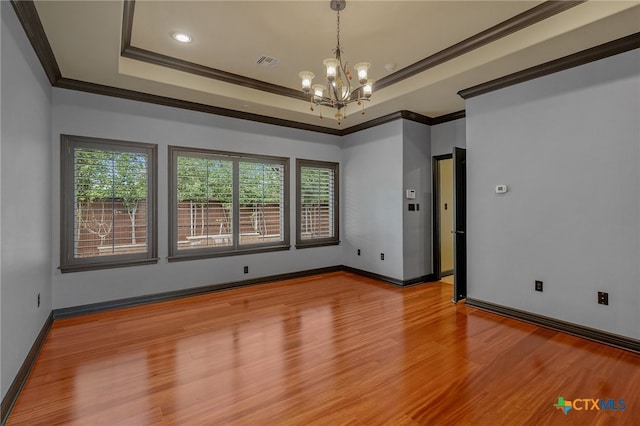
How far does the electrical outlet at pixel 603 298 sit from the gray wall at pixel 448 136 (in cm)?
276

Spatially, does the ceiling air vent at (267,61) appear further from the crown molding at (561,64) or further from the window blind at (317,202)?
the crown molding at (561,64)

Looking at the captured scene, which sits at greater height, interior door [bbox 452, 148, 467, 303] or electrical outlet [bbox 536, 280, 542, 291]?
interior door [bbox 452, 148, 467, 303]

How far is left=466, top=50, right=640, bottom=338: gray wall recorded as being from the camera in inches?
118

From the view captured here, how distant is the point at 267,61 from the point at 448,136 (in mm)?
3232

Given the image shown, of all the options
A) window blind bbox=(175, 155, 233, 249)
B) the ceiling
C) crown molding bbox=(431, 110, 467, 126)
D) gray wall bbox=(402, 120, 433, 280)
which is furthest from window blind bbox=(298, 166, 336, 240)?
crown molding bbox=(431, 110, 467, 126)

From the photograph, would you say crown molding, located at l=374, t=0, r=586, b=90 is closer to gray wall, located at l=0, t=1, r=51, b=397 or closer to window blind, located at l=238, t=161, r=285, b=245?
window blind, located at l=238, t=161, r=285, b=245

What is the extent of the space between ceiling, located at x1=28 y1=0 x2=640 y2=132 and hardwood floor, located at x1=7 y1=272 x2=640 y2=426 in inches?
114

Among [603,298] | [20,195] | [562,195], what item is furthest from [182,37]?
[603,298]

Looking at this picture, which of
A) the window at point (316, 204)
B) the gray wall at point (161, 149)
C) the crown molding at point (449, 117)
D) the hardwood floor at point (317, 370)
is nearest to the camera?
the hardwood floor at point (317, 370)

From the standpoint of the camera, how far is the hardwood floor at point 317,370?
2.09 metres

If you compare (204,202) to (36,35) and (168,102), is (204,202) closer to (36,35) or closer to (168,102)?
(168,102)

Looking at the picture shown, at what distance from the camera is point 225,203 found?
507 centimetres

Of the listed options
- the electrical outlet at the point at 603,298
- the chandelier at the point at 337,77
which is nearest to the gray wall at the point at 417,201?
the chandelier at the point at 337,77

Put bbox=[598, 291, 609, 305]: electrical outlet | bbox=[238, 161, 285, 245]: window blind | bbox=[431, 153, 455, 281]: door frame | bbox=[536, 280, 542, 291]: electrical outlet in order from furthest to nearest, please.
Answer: bbox=[431, 153, 455, 281]: door frame → bbox=[238, 161, 285, 245]: window blind → bbox=[536, 280, 542, 291]: electrical outlet → bbox=[598, 291, 609, 305]: electrical outlet
